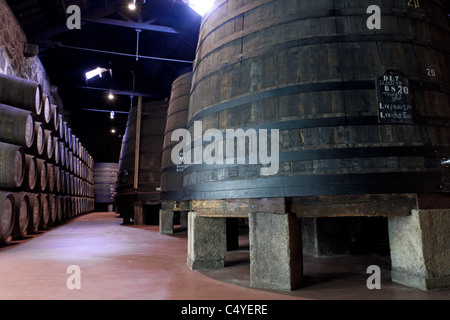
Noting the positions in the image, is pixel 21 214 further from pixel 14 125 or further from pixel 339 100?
pixel 339 100

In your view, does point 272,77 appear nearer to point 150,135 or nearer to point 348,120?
point 348,120

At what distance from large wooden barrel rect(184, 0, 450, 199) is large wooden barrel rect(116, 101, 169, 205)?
254 inches

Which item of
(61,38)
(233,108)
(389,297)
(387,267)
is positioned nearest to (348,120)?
(233,108)

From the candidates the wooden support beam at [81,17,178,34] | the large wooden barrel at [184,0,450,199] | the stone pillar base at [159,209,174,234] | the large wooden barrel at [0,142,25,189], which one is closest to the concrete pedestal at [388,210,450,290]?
the large wooden barrel at [184,0,450,199]

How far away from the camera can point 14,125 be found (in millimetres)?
5402

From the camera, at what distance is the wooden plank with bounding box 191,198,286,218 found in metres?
2.33

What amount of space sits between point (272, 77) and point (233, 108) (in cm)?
45

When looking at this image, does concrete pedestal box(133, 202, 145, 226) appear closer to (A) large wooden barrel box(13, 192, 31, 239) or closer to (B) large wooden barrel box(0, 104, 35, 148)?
(A) large wooden barrel box(13, 192, 31, 239)

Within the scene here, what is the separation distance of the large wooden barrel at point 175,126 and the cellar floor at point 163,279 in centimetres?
207

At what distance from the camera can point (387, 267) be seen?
10.1 feet

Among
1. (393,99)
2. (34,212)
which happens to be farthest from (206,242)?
(34,212)

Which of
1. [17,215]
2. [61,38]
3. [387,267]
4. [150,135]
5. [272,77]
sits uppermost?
[61,38]

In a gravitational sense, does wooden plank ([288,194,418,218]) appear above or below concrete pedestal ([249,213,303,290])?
above
